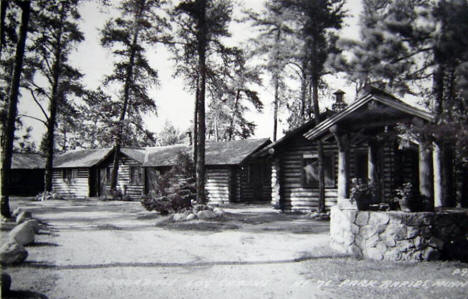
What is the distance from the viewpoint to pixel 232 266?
296 inches

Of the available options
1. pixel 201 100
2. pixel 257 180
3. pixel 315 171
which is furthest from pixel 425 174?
pixel 257 180

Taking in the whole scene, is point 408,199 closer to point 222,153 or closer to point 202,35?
point 202,35

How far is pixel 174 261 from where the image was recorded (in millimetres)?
8031

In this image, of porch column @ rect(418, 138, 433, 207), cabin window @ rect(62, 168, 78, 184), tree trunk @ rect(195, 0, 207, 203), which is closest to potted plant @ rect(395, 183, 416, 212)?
porch column @ rect(418, 138, 433, 207)

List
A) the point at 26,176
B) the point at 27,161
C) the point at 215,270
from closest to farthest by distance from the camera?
the point at 215,270, the point at 26,176, the point at 27,161

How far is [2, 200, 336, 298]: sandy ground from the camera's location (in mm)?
5855

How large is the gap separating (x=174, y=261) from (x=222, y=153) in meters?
19.1

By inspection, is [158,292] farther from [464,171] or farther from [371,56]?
[464,171]

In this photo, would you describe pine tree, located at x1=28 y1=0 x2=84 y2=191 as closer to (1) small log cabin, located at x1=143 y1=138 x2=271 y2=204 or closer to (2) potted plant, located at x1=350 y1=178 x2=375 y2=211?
(1) small log cabin, located at x1=143 y1=138 x2=271 y2=204

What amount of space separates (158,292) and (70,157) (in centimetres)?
3532

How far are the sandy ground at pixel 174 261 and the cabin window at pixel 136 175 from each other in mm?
16560

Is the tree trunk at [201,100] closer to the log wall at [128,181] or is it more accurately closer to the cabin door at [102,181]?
the log wall at [128,181]

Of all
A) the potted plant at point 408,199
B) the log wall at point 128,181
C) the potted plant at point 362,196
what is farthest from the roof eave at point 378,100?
the log wall at point 128,181

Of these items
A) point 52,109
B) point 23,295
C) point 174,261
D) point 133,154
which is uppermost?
point 52,109
